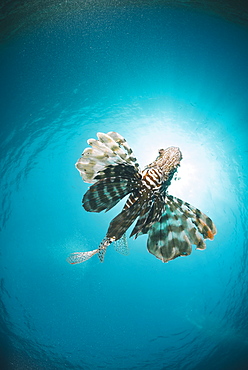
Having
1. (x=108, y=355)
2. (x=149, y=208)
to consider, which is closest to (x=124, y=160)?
(x=149, y=208)

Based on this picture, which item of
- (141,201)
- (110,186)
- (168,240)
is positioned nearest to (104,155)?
(110,186)

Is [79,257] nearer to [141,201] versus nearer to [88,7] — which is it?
[141,201]

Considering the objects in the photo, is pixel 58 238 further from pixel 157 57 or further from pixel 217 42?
pixel 217 42

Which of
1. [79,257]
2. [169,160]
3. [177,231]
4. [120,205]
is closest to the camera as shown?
[79,257]

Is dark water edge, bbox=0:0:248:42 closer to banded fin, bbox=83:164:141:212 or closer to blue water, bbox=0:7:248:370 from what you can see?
blue water, bbox=0:7:248:370

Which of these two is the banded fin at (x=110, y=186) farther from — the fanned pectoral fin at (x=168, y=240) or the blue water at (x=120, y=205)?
the blue water at (x=120, y=205)

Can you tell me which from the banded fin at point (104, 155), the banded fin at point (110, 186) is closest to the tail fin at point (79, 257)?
the banded fin at point (110, 186)

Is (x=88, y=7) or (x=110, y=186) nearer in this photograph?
(x=110, y=186)
